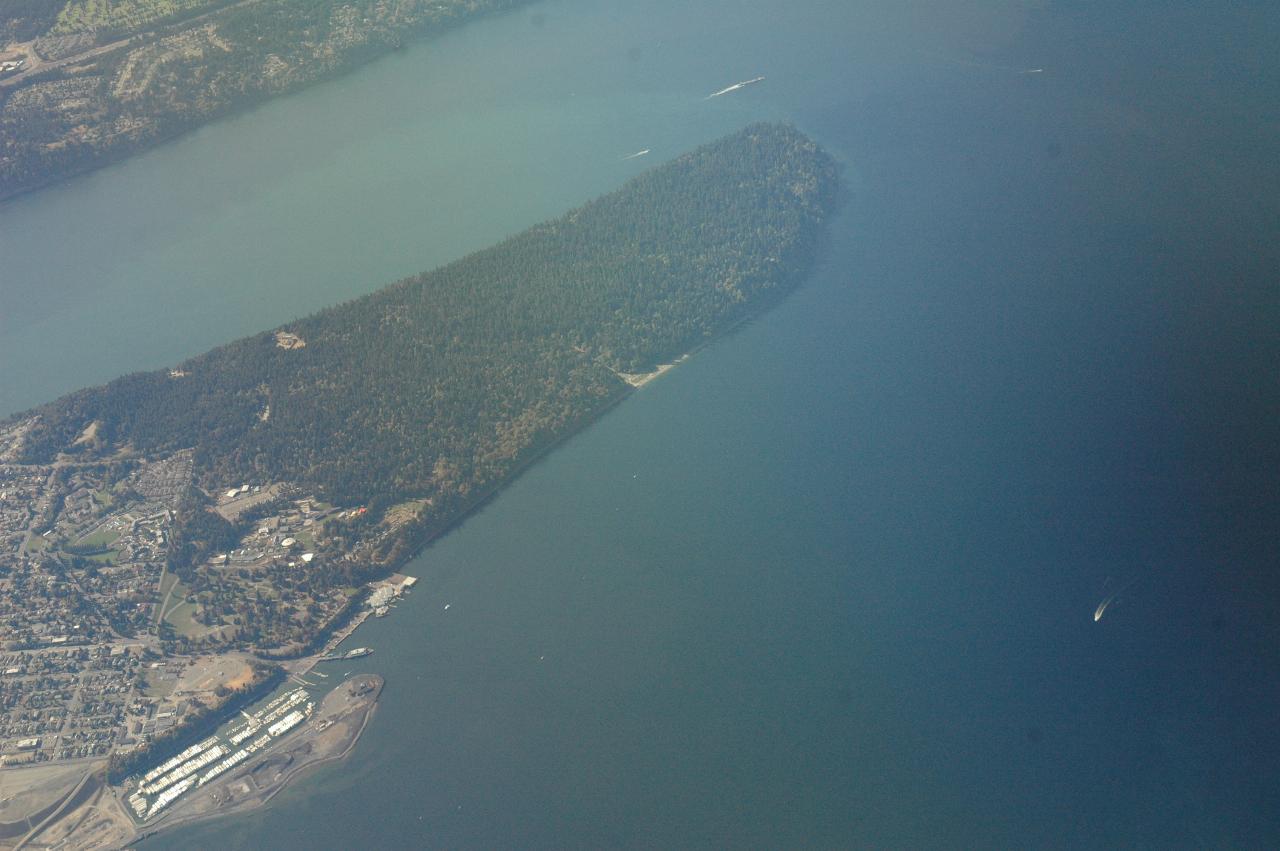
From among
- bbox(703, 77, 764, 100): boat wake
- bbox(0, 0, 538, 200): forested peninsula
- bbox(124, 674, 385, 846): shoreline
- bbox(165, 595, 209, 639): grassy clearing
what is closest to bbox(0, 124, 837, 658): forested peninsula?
bbox(165, 595, 209, 639): grassy clearing

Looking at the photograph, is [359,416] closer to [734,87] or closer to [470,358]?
[470,358]

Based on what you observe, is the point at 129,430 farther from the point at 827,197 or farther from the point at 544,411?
the point at 827,197

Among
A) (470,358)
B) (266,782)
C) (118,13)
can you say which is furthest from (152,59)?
(266,782)

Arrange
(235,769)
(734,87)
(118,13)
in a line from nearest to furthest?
(235,769)
(734,87)
(118,13)

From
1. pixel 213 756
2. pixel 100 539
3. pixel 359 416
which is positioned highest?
pixel 359 416

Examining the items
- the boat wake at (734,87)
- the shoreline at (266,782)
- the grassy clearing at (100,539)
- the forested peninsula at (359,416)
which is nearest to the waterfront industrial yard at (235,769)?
the shoreline at (266,782)

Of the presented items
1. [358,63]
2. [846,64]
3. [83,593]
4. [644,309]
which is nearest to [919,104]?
[846,64]
